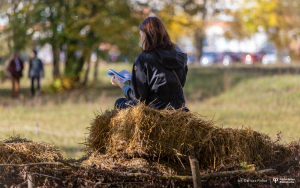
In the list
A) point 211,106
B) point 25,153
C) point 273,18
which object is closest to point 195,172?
point 25,153

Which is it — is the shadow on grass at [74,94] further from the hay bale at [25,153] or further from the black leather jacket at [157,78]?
the black leather jacket at [157,78]

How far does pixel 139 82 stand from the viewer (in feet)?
12.4

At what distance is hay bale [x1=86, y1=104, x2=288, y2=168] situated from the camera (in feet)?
11.6

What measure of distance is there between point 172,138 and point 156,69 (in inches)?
30.6

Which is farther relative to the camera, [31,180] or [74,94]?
[74,94]

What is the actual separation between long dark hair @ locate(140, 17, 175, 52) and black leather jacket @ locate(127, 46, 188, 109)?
65 millimetres

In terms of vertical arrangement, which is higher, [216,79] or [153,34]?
[216,79]

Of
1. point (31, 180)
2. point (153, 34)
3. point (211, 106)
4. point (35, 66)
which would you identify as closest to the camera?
point (31, 180)

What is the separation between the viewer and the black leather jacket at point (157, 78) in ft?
12.4

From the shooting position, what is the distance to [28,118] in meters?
11.0

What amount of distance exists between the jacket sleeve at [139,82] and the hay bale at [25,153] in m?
1.16

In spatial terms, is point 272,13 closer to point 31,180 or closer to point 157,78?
point 157,78

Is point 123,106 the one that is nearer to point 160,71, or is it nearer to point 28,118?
point 160,71

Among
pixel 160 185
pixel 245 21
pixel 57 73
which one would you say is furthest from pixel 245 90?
pixel 245 21
